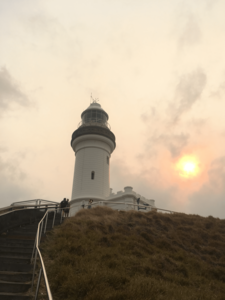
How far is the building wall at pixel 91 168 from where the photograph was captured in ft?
81.4

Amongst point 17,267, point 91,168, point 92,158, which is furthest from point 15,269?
point 92,158

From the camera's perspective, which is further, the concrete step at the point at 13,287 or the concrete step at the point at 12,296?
the concrete step at the point at 13,287

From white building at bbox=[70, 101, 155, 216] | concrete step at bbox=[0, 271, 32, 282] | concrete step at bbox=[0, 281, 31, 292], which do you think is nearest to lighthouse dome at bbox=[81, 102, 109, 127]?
white building at bbox=[70, 101, 155, 216]

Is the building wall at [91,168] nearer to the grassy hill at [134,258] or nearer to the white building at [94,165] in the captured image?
the white building at [94,165]

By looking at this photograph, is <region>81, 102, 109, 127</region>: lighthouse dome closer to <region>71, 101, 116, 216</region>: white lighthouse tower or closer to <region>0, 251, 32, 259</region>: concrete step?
<region>71, 101, 116, 216</region>: white lighthouse tower

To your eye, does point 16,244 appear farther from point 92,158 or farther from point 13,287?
point 92,158

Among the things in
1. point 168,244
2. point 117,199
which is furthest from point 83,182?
point 168,244

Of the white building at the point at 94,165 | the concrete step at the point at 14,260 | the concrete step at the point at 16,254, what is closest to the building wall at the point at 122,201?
the white building at the point at 94,165

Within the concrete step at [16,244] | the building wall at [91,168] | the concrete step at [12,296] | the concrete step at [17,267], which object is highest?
the building wall at [91,168]

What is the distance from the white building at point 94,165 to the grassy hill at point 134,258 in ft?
24.6

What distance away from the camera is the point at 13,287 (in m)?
6.38

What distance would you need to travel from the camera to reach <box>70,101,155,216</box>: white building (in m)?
24.1

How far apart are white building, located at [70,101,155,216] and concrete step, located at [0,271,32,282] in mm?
15664

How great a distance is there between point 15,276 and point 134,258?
4.44 metres
